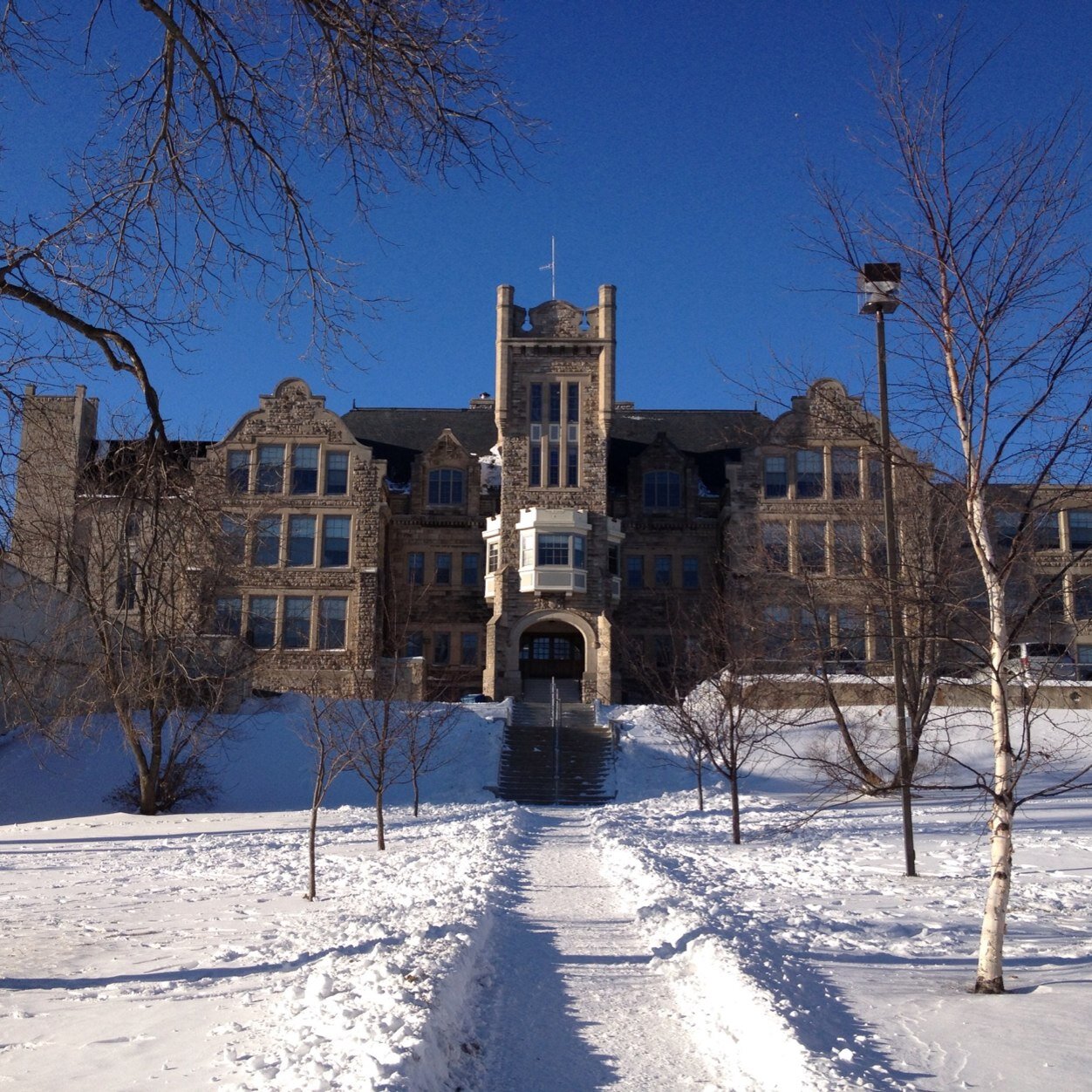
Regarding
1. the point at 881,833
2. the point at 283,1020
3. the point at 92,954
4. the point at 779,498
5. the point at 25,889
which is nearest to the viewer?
the point at 283,1020

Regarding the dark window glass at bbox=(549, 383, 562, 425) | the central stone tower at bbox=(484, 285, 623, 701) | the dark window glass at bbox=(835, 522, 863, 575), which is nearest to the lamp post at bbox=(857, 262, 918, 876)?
the dark window glass at bbox=(835, 522, 863, 575)

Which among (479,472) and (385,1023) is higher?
(479,472)

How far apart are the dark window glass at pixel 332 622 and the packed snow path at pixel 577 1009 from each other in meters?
28.3

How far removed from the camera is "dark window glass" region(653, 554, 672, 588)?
1735 inches

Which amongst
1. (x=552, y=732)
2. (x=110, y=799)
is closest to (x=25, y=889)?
(x=110, y=799)

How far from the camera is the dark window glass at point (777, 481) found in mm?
41594

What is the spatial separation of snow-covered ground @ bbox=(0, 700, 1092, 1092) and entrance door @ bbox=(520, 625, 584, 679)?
23.4 m

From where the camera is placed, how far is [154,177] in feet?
21.2

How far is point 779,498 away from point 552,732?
44.7 ft

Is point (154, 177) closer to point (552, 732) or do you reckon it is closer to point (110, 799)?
point (110, 799)

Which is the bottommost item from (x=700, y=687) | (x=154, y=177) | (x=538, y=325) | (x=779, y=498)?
(x=700, y=687)

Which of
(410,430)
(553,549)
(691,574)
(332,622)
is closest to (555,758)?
(553,549)

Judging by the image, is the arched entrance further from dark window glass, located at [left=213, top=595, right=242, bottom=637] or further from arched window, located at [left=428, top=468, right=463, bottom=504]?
dark window glass, located at [left=213, top=595, right=242, bottom=637]

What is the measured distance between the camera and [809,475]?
137 feet
